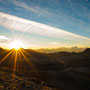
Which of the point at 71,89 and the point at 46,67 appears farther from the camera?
the point at 46,67

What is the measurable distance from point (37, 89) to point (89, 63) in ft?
242

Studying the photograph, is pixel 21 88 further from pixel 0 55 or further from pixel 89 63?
pixel 89 63

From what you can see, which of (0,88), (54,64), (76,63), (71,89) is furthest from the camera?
(76,63)

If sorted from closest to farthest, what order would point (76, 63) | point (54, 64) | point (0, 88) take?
1. point (0, 88)
2. point (54, 64)
3. point (76, 63)

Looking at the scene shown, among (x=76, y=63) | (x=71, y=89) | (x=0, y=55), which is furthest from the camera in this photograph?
(x=76, y=63)

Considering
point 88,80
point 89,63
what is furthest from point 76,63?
point 88,80

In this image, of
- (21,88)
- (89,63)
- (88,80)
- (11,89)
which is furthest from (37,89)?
(89,63)

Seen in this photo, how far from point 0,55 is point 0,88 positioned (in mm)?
62239

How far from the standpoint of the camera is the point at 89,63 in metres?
74.9

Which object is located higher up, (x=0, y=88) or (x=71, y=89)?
(x=0, y=88)

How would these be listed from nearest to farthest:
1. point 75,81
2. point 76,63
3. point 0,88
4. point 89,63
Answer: point 0,88 < point 75,81 < point 89,63 < point 76,63

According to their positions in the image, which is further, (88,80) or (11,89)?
(88,80)

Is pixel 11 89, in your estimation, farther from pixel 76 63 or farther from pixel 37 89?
pixel 76 63

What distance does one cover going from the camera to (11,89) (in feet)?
26.2
